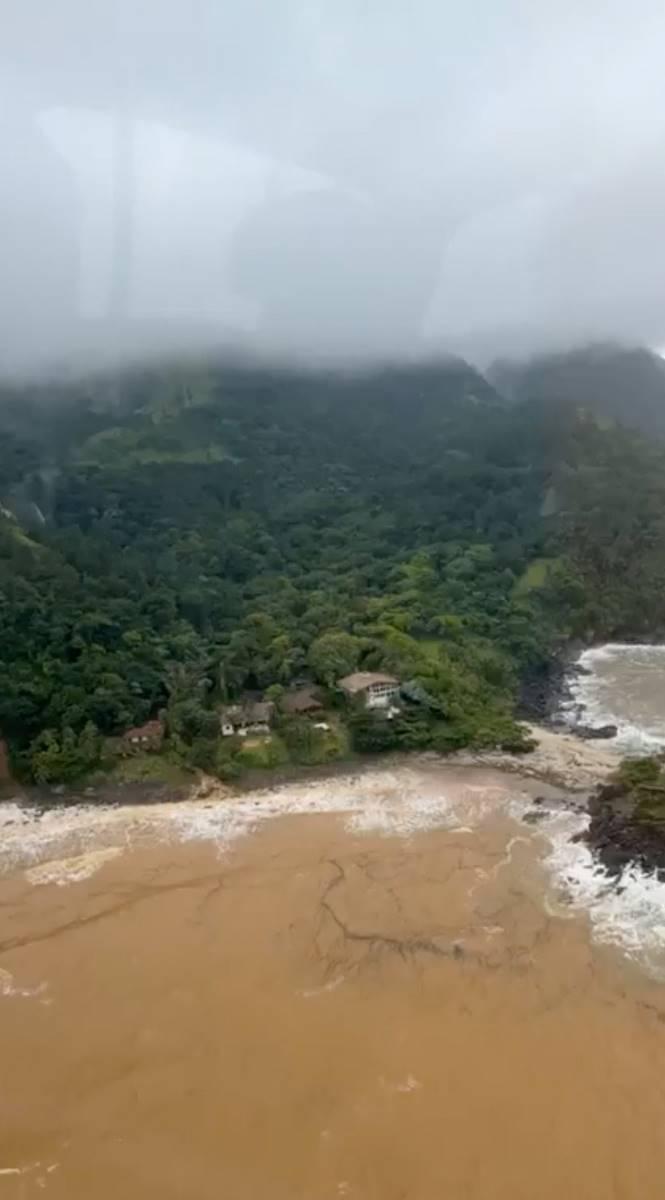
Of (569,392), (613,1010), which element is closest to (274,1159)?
(613,1010)

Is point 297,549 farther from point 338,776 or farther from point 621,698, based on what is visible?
point 338,776

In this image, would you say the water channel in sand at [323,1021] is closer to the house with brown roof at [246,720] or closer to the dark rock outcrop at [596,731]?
the house with brown roof at [246,720]

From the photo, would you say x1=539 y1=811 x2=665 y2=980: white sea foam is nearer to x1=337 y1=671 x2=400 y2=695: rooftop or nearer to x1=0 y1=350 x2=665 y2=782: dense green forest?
x1=0 y1=350 x2=665 y2=782: dense green forest

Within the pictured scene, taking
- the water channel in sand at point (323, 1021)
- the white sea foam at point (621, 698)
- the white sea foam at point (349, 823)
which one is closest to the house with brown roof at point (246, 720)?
the white sea foam at point (349, 823)

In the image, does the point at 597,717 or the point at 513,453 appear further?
the point at 513,453

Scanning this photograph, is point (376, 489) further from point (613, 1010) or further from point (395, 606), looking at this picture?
point (613, 1010)

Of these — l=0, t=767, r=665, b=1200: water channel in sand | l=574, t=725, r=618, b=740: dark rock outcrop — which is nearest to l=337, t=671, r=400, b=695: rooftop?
l=574, t=725, r=618, b=740: dark rock outcrop
